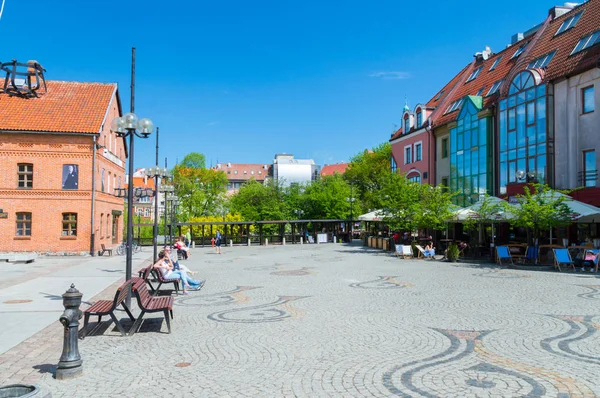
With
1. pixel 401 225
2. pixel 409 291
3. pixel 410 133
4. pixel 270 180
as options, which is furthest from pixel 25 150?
pixel 270 180

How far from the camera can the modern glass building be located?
31703 mm

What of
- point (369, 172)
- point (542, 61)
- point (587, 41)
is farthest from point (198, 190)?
point (587, 41)

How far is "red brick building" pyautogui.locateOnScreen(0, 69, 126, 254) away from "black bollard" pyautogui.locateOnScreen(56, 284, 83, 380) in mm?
25825

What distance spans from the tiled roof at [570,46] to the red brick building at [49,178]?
2704 cm

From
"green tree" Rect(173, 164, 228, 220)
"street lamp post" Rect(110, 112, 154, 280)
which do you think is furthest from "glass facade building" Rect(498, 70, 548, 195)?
"green tree" Rect(173, 164, 228, 220)

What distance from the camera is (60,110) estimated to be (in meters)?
32.3

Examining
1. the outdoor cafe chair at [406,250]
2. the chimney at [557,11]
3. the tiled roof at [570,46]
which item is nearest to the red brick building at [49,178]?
the outdoor cafe chair at [406,250]

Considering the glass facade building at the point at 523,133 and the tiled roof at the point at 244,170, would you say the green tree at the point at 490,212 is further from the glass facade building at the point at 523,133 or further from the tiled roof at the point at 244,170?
the tiled roof at the point at 244,170

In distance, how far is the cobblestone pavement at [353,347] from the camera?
623 cm

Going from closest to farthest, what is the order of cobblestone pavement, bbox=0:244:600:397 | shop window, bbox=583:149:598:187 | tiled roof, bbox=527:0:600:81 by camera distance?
cobblestone pavement, bbox=0:244:600:397 → shop window, bbox=583:149:598:187 → tiled roof, bbox=527:0:600:81

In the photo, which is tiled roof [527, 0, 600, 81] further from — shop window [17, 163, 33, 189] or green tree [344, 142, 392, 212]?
green tree [344, 142, 392, 212]

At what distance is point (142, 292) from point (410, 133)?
120 feet

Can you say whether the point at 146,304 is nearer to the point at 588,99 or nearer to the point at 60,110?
the point at 588,99

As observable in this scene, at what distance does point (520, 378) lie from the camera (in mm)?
6465
